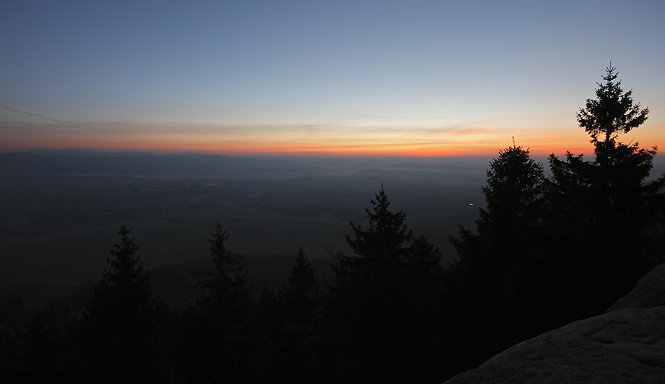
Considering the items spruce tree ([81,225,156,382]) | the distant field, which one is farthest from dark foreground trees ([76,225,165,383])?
the distant field

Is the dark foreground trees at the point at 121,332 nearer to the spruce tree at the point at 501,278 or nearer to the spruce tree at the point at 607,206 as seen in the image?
the spruce tree at the point at 501,278

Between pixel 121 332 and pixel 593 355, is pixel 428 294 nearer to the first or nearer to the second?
pixel 593 355

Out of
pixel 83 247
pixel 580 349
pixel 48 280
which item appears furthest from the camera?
pixel 83 247

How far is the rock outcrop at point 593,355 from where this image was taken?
3.91 meters

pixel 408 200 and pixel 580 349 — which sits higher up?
pixel 580 349

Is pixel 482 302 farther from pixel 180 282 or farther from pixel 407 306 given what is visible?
pixel 180 282

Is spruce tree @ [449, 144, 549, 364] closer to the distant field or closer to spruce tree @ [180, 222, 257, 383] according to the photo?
spruce tree @ [180, 222, 257, 383]

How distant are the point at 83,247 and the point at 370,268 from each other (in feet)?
491

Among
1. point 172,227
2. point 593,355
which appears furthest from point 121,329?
point 172,227

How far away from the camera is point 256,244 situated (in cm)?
12519

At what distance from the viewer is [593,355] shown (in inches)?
174

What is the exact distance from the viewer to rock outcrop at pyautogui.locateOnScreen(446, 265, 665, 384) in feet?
12.8

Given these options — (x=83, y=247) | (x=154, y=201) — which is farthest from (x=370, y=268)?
(x=154, y=201)

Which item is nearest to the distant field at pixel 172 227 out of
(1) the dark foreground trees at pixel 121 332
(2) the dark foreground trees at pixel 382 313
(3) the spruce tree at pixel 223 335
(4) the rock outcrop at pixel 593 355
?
(3) the spruce tree at pixel 223 335
